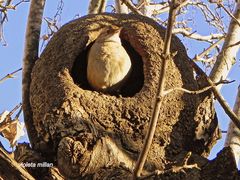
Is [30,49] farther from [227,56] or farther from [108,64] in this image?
[227,56]

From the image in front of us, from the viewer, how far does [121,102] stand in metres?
3.33

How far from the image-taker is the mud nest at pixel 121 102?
308cm

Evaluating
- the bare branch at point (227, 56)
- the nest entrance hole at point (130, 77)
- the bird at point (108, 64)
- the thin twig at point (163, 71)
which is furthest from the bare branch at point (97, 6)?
the thin twig at point (163, 71)

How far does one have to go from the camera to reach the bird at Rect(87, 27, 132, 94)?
3.70 meters

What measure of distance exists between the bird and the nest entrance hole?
0.11 m

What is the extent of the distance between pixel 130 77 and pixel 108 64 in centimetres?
24

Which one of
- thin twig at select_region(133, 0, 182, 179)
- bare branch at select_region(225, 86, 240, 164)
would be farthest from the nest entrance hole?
thin twig at select_region(133, 0, 182, 179)

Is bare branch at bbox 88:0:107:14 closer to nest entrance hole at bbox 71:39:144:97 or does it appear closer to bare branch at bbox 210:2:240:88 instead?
nest entrance hole at bbox 71:39:144:97

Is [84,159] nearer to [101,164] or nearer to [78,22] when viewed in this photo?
[101,164]

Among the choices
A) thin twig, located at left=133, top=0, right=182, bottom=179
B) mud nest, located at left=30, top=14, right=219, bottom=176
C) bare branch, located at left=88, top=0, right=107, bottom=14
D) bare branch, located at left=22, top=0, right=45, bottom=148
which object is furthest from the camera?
bare branch, located at left=88, top=0, right=107, bottom=14

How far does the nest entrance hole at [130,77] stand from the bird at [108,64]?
0.37 ft

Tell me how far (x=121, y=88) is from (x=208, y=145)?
2.51ft

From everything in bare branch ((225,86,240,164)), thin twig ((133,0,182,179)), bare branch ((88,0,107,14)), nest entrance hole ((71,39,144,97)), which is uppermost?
thin twig ((133,0,182,179))

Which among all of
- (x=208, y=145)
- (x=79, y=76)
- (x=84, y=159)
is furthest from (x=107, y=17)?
(x=84, y=159)
